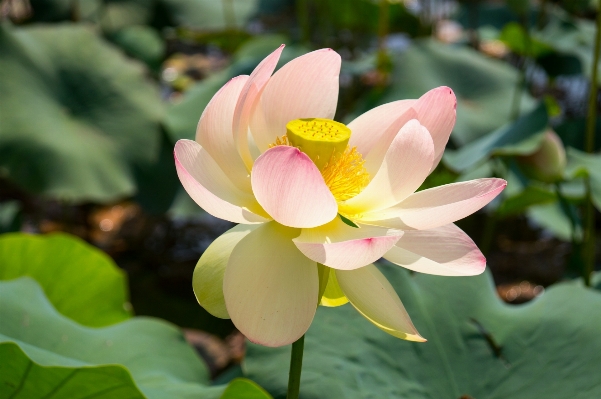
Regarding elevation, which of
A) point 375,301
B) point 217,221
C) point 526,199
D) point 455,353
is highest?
point 375,301

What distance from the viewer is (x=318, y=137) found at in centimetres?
58

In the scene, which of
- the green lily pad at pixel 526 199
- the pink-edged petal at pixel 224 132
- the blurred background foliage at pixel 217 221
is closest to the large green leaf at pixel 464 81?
the blurred background foliage at pixel 217 221

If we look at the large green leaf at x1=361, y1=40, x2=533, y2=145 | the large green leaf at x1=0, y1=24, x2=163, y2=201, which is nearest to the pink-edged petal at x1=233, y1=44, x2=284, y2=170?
the large green leaf at x1=0, y1=24, x2=163, y2=201

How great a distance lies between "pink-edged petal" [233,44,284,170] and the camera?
0.54 meters

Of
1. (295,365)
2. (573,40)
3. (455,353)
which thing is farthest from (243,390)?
(573,40)

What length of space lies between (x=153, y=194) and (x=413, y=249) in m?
1.73

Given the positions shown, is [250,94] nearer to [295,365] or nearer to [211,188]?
[211,188]

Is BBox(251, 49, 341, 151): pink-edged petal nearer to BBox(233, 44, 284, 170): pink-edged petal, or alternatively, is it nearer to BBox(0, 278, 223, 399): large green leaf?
BBox(233, 44, 284, 170): pink-edged petal

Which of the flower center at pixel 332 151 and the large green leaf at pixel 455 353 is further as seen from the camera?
the large green leaf at pixel 455 353

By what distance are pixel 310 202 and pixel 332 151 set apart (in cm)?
11

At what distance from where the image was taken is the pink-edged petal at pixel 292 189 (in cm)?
48

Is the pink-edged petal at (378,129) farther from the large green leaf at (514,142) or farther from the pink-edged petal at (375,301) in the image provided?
the large green leaf at (514,142)

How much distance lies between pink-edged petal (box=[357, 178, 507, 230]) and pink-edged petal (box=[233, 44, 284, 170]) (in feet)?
0.44

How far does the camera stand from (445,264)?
0.53 meters
